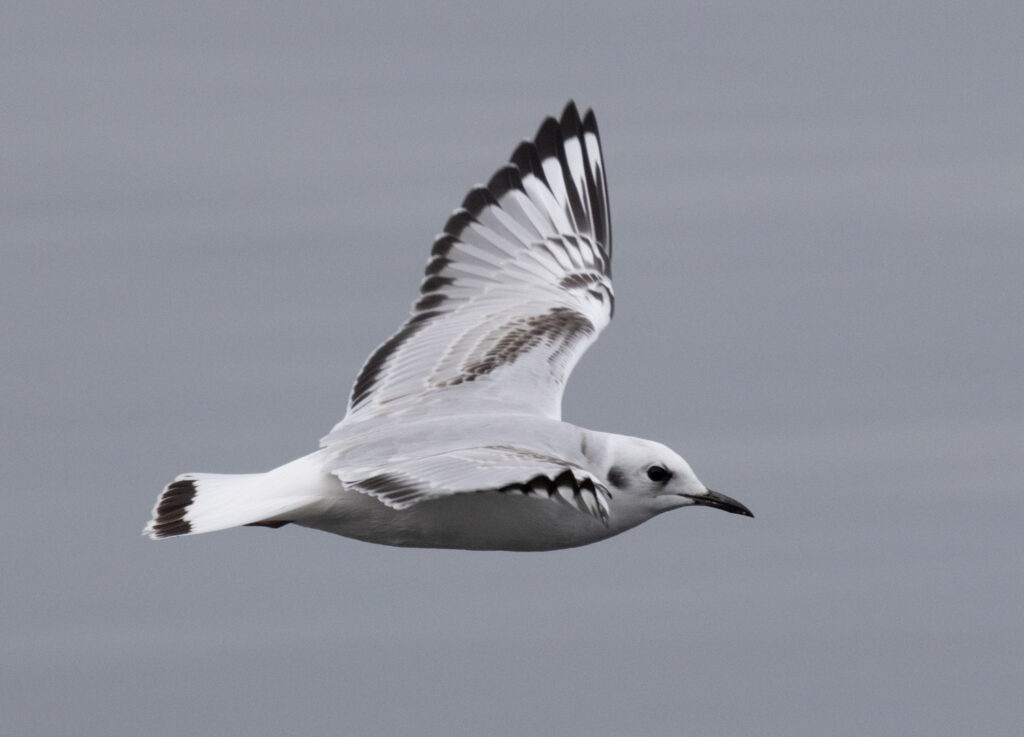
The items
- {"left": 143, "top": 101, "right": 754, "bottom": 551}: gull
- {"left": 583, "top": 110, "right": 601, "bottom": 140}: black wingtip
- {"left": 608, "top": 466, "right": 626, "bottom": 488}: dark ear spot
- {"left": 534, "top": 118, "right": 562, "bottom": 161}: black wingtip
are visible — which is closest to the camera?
{"left": 143, "top": 101, "right": 754, "bottom": 551}: gull

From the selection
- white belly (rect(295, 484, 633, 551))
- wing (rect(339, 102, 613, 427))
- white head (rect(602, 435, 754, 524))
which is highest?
wing (rect(339, 102, 613, 427))

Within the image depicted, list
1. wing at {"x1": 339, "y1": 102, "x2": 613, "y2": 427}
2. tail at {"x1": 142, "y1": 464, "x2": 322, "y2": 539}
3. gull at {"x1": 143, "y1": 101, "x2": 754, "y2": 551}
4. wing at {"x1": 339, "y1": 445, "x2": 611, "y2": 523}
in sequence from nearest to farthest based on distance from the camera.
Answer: wing at {"x1": 339, "y1": 445, "x2": 611, "y2": 523}, gull at {"x1": 143, "y1": 101, "x2": 754, "y2": 551}, tail at {"x1": 142, "y1": 464, "x2": 322, "y2": 539}, wing at {"x1": 339, "y1": 102, "x2": 613, "y2": 427}

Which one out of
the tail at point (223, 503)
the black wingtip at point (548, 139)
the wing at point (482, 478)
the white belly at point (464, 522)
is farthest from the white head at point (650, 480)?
the black wingtip at point (548, 139)

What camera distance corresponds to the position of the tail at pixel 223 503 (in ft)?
32.3

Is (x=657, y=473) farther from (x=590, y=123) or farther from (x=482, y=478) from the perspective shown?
(x=590, y=123)

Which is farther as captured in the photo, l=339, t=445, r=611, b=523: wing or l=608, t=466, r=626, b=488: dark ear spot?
l=608, t=466, r=626, b=488: dark ear spot

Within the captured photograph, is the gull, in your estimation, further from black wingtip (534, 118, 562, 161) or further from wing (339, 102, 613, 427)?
black wingtip (534, 118, 562, 161)

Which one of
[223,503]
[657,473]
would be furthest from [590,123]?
[223,503]

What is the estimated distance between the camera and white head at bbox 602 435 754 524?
33.9ft

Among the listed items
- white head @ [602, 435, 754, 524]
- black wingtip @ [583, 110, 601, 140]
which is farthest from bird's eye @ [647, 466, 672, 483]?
black wingtip @ [583, 110, 601, 140]

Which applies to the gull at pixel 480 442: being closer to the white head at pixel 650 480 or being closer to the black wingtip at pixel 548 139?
the white head at pixel 650 480

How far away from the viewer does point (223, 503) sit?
10.1 m

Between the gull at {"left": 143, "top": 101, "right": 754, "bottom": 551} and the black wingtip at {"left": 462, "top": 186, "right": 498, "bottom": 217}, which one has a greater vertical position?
the black wingtip at {"left": 462, "top": 186, "right": 498, "bottom": 217}

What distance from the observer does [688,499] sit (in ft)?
34.3
